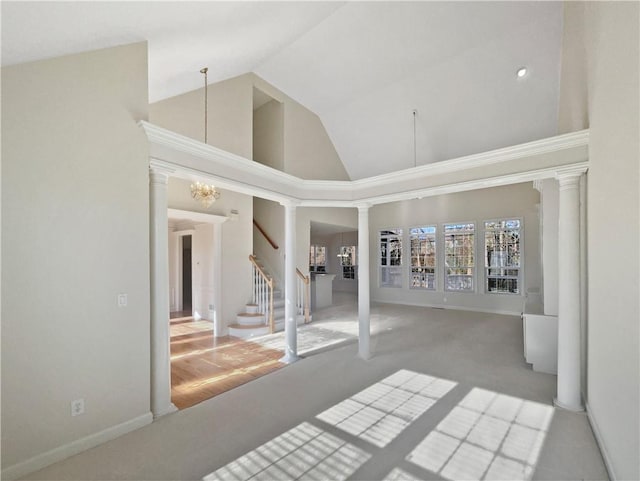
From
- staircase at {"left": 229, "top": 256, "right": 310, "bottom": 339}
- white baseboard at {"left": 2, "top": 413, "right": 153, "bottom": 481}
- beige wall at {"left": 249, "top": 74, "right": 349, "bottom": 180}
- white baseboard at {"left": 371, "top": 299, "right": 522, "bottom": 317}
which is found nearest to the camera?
white baseboard at {"left": 2, "top": 413, "right": 153, "bottom": 481}

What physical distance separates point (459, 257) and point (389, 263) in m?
2.10

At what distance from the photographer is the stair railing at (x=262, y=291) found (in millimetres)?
5906

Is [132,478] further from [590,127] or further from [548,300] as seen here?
[548,300]

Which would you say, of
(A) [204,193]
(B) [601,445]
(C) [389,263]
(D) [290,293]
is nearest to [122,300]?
Result: (D) [290,293]

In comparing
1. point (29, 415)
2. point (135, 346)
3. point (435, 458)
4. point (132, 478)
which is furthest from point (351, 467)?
point (29, 415)

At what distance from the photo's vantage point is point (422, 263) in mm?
9062

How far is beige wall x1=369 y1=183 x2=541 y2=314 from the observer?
7453 mm

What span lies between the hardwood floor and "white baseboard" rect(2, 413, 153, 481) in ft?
1.61

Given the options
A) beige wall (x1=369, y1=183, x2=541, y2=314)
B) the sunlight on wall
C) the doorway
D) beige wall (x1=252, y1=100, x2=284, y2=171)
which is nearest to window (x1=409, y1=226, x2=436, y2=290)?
beige wall (x1=369, y1=183, x2=541, y2=314)

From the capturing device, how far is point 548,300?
415 centimetres

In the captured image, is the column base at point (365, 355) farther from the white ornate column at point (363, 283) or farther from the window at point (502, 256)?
the window at point (502, 256)

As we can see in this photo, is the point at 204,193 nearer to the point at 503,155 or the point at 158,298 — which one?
the point at 158,298

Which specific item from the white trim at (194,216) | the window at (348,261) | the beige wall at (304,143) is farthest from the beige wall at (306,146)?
the window at (348,261)

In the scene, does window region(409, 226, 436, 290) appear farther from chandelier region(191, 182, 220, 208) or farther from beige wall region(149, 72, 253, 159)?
chandelier region(191, 182, 220, 208)
